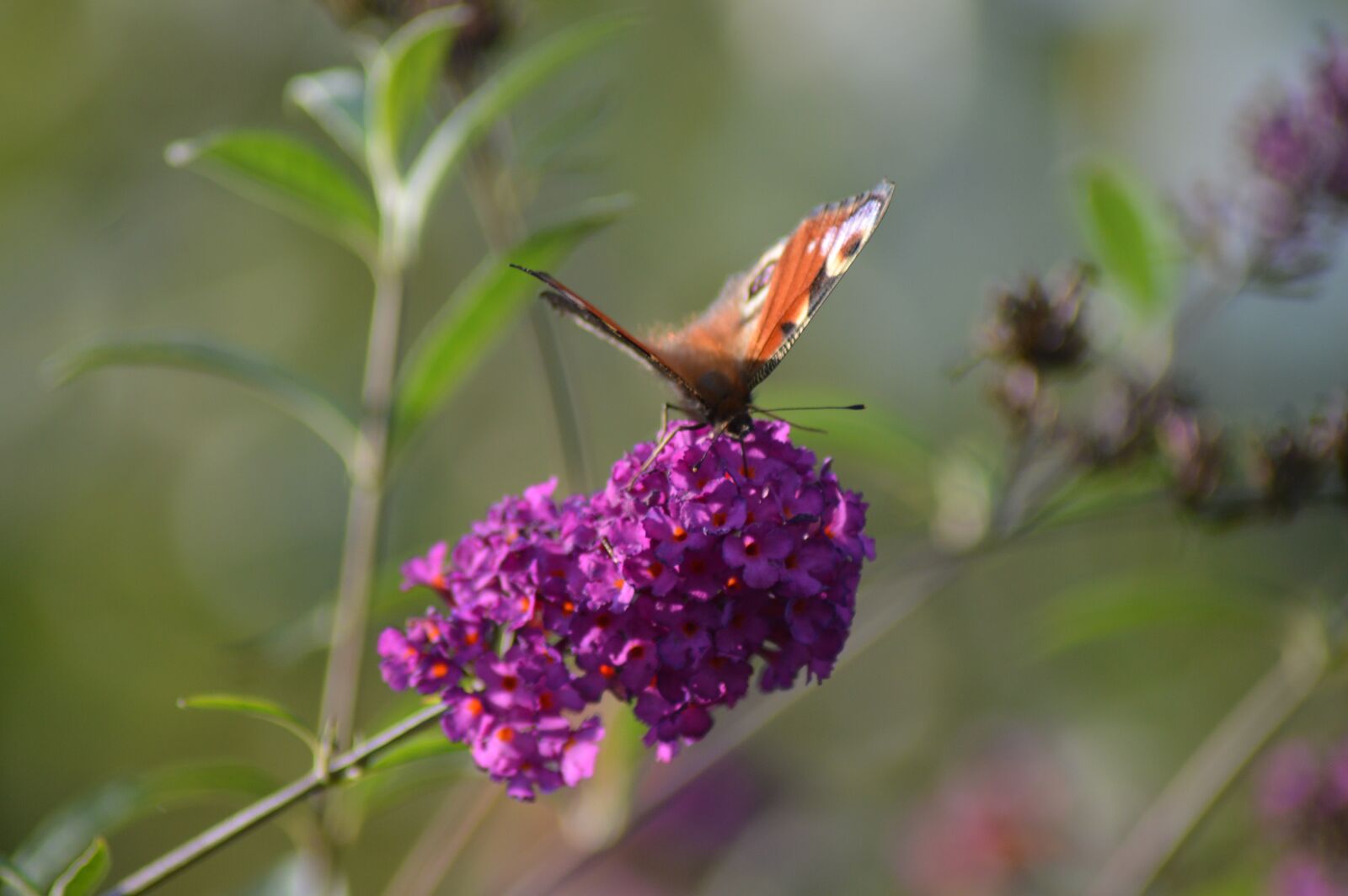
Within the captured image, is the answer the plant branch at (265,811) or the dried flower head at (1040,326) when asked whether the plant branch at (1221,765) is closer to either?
the dried flower head at (1040,326)

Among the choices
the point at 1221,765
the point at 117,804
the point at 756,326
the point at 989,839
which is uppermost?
the point at 756,326

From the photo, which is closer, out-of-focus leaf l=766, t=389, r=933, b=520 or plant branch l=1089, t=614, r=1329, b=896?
plant branch l=1089, t=614, r=1329, b=896

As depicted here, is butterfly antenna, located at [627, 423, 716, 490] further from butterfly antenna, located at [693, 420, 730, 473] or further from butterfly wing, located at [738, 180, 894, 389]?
butterfly wing, located at [738, 180, 894, 389]

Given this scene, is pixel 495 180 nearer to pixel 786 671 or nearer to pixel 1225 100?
pixel 786 671

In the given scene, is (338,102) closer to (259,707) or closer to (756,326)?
(756,326)

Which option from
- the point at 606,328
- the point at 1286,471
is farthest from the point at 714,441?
the point at 1286,471

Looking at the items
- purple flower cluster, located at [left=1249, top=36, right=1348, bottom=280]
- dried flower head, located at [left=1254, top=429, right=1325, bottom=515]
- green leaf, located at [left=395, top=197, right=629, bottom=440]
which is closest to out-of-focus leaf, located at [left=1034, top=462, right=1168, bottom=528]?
dried flower head, located at [left=1254, top=429, right=1325, bottom=515]
